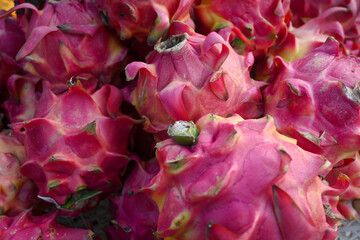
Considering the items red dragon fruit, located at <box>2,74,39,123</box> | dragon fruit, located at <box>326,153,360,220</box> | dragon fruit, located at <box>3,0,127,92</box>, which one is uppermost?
dragon fruit, located at <box>3,0,127,92</box>

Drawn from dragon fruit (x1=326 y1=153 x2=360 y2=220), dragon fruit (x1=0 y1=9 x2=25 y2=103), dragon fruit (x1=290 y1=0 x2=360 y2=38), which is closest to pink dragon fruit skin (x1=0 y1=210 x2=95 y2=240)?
dragon fruit (x1=0 y1=9 x2=25 y2=103)

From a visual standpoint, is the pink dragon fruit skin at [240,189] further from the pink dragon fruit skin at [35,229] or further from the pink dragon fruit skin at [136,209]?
the pink dragon fruit skin at [35,229]

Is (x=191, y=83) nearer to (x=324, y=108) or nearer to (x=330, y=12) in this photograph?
(x=324, y=108)

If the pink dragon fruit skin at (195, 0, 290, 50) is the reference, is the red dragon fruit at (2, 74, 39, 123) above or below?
below

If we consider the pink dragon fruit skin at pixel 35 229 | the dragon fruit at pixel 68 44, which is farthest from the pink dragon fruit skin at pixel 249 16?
the pink dragon fruit skin at pixel 35 229

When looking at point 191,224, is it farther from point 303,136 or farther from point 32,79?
point 32,79

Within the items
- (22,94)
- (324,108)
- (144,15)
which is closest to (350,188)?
(324,108)

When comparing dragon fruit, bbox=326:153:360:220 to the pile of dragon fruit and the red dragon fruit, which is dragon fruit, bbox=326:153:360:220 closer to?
the pile of dragon fruit
